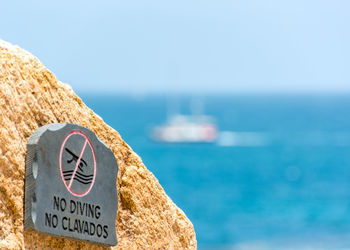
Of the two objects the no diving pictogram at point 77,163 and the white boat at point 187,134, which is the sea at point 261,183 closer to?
the white boat at point 187,134

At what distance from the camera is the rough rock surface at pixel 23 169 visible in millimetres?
→ 3354

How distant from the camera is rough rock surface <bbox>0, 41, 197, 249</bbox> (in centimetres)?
335

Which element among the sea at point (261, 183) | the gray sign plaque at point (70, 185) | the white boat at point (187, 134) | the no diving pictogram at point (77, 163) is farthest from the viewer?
the white boat at point (187, 134)

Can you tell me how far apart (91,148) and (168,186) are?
45.6 metres

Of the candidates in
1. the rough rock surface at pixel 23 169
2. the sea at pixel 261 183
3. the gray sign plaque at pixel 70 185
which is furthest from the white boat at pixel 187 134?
the gray sign plaque at pixel 70 185

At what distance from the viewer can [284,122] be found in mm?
105562

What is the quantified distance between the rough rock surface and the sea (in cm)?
2228

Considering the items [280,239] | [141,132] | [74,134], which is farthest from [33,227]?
[141,132]

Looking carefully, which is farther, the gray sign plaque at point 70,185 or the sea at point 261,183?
the sea at point 261,183

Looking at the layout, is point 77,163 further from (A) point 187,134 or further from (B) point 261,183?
(A) point 187,134

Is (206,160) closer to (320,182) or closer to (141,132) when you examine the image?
(320,182)

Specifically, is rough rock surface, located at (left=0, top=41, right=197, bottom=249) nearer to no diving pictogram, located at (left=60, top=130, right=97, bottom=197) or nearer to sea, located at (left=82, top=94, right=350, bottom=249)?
no diving pictogram, located at (left=60, top=130, right=97, bottom=197)

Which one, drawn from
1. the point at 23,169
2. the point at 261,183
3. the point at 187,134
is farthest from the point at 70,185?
the point at 187,134

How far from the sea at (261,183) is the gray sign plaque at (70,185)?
2284 cm
